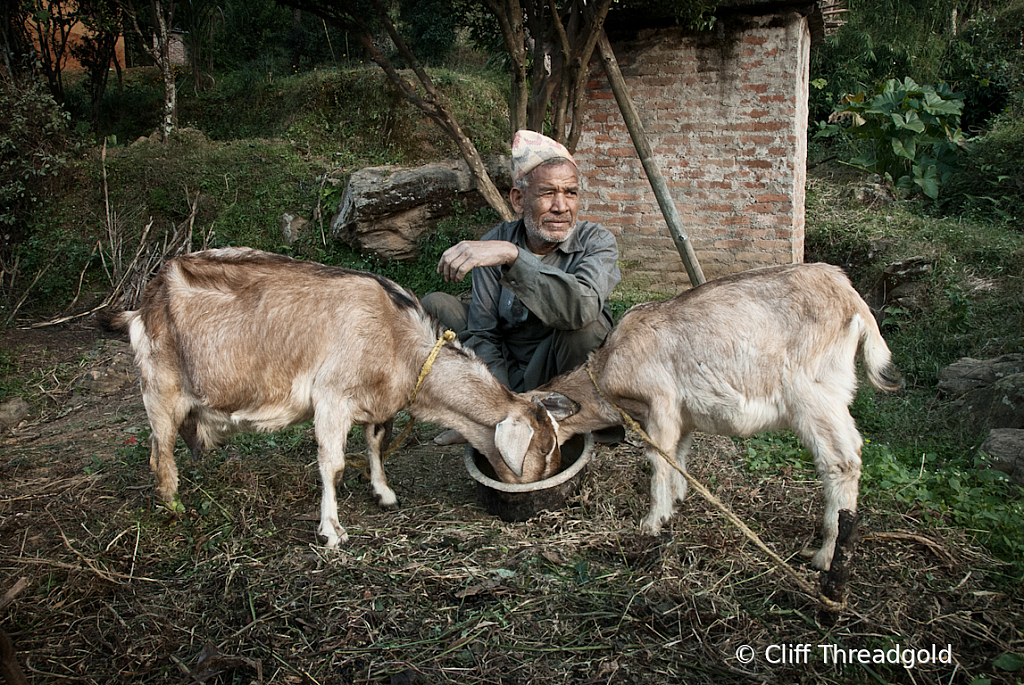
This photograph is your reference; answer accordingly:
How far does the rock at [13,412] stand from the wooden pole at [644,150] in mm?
6113

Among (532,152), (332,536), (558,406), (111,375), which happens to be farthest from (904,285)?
(111,375)

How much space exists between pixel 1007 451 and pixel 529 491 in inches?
112

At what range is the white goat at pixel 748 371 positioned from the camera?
3.22 meters

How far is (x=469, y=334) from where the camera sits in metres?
4.48

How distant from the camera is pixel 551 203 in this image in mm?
4055

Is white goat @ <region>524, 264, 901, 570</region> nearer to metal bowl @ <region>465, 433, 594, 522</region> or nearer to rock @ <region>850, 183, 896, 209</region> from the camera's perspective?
metal bowl @ <region>465, 433, 594, 522</region>

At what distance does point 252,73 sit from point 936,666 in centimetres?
1437

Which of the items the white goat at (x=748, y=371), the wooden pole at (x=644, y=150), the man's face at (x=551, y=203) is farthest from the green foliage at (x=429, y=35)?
the white goat at (x=748, y=371)

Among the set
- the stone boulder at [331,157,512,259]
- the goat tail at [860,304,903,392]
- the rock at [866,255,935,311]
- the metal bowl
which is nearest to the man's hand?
the metal bowl

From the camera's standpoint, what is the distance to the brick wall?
7785 millimetres

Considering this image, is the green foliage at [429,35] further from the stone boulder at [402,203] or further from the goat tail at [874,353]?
the goat tail at [874,353]

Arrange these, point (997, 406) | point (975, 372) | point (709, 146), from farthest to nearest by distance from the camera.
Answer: point (709, 146)
point (975, 372)
point (997, 406)

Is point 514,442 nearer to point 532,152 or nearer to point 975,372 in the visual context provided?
point 532,152

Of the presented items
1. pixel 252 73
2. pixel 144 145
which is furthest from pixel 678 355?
pixel 252 73
